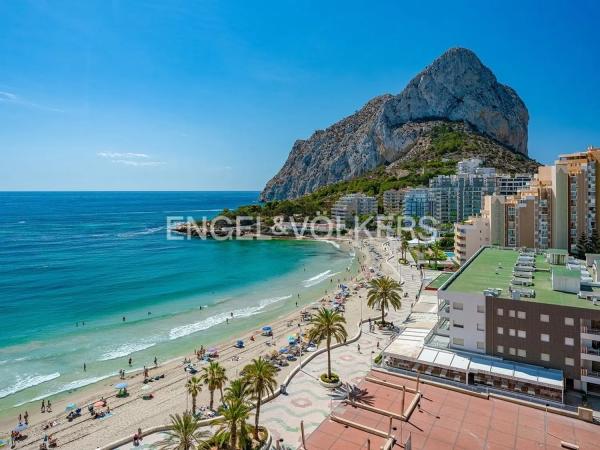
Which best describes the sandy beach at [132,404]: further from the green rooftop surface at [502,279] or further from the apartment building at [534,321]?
the apartment building at [534,321]

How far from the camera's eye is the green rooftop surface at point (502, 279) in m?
27.7

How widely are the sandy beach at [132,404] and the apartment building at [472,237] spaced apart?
109 ft

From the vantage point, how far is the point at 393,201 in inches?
5728

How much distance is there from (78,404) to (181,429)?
56.0ft

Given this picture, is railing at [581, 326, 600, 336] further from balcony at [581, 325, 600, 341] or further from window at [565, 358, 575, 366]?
window at [565, 358, 575, 366]

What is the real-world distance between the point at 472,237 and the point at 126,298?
56186 mm

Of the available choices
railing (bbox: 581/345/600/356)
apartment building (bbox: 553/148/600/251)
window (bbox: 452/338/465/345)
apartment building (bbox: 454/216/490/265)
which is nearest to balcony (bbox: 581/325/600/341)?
railing (bbox: 581/345/600/356)

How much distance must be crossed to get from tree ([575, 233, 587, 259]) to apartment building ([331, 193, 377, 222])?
289 ft

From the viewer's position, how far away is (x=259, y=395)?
22.1m

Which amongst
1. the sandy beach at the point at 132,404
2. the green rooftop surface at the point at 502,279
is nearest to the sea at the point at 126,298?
the sandy beach at the point at 132,404

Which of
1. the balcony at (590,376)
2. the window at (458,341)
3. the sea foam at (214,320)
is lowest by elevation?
the sea foam at (214,320)

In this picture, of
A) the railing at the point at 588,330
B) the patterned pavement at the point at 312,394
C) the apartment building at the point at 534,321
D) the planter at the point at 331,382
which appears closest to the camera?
the patterned pavement at the point at 312,394

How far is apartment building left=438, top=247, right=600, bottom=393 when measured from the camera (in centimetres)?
2555

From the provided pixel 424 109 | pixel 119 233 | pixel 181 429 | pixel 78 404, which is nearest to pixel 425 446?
pixel 181 429
